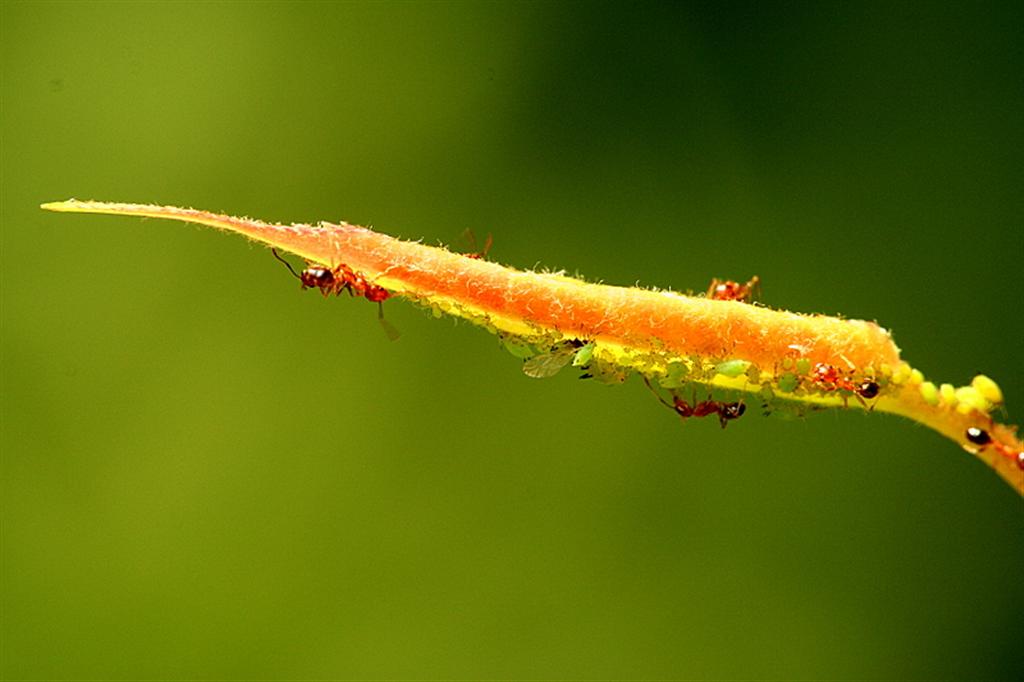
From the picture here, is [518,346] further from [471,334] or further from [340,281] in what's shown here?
[471,334]

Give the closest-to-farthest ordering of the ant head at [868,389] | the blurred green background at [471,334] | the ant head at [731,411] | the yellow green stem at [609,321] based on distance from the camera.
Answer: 1. the yellow green stem at [609,321]
2. the ant head at [868,389]
3. the ant head at [731,411]
4. the blurred green background at [471,334]

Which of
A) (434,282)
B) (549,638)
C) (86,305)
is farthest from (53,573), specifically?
(434,282)

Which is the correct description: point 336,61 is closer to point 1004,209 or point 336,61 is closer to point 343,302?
point 343,302

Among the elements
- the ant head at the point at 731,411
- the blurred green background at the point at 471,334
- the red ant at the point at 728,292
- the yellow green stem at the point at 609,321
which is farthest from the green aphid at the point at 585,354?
the blurred green background at the point at 471,334

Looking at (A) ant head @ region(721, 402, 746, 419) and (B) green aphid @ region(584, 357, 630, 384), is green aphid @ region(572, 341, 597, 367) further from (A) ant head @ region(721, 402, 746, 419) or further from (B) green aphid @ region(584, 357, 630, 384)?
(A) ant head @ region(721, 402, 746, 419)

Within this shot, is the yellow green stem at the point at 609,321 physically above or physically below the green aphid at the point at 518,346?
above

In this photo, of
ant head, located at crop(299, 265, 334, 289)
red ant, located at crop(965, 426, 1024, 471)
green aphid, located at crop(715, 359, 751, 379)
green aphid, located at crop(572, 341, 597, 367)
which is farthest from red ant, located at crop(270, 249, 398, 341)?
red ant, located at crop(965, 426, 1024, 471)

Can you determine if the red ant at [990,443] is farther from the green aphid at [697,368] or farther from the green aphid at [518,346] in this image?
the green aphid at [518,346]
